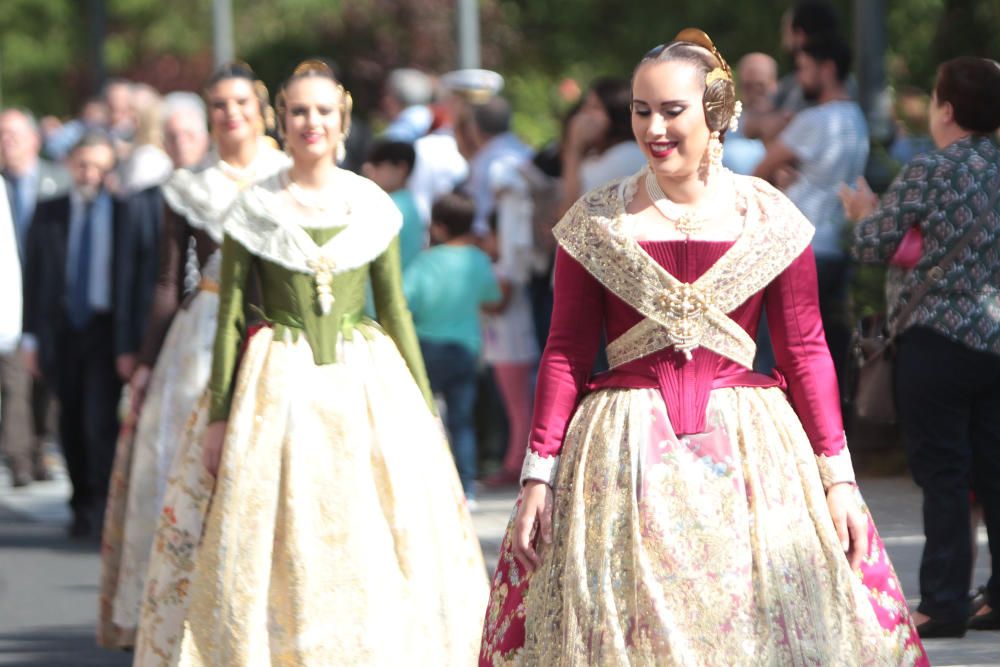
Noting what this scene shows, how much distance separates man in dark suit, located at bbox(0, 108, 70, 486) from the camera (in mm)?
13242

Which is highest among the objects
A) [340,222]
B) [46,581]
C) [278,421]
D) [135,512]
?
[340,222]

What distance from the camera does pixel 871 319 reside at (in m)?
7.38

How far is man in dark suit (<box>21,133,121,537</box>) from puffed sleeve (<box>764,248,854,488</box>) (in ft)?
21.3

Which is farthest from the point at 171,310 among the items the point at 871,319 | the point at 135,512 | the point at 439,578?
the point at 871,319

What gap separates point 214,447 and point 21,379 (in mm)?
7524

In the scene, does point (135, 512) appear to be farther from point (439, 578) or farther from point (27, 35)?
Answer: point (27, 35)

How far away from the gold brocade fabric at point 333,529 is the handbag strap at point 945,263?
1558 millimetres

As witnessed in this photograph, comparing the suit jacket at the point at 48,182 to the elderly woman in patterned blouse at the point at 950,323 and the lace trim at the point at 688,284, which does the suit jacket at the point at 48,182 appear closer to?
the elderly woman in patterned blouse at the point at 950,323

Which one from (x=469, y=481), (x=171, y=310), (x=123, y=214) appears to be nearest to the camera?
(x=171, y=310)

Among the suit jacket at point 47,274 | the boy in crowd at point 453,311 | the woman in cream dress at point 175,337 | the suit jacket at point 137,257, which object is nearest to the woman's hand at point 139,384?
the woman in cream dress at point 175,337

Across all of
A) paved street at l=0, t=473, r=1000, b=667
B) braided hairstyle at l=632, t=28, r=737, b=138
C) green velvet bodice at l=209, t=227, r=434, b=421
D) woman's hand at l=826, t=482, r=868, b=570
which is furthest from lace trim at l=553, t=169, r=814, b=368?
paved street at l=0, t=473, r=1000, b=667

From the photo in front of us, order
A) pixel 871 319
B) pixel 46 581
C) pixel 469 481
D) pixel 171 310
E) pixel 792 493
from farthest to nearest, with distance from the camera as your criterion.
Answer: pixel 469 481 → pixel 46 581 → pixel 171 310 → pixel 871 319 → pixel 792 493

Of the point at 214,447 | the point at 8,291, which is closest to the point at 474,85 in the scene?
the point at 8,291

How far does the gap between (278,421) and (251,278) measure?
507 mm
